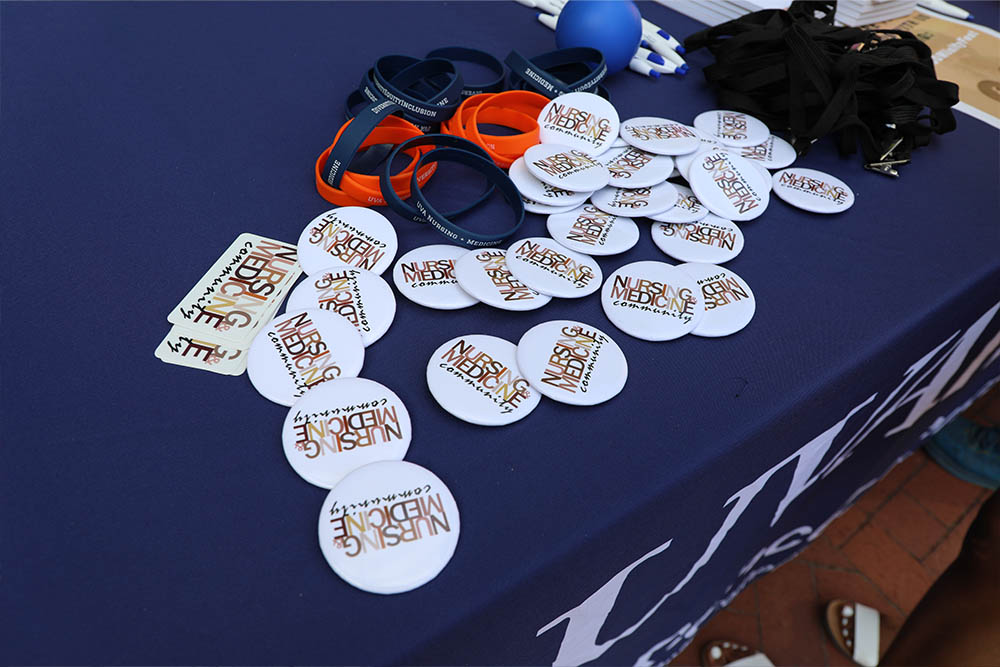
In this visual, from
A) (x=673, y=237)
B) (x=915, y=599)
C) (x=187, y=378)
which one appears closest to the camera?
(x=187, y=378)

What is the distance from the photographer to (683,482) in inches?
26.8

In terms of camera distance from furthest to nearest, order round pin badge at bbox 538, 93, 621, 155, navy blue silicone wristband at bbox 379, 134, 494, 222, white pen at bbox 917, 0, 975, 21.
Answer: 1. white pen at bbox 917, 0, 975, 21
2. round pin badge at bbox 538, 93, 621, 155
3. navy blue silicone wristband at bbox 379, 134, 494, 222

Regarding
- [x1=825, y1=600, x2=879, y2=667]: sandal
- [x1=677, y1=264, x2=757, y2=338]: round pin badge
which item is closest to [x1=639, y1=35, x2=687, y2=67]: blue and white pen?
[x1=677, y1=264, x2=757, y2=338]: round pin badge

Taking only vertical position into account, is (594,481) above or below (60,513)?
above

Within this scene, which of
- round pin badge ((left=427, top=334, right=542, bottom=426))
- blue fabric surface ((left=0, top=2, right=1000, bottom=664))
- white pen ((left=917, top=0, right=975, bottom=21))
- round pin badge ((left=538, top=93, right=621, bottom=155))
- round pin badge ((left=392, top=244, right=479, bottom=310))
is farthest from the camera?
white pen ((left=917, top=0, right=975, bottom=21))

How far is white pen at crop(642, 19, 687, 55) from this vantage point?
4.27ft

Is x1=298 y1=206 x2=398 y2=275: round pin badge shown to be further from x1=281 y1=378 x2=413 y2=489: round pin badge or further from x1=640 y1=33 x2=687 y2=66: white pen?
x1=640 y1=33 x2=687 y2=66: white pen

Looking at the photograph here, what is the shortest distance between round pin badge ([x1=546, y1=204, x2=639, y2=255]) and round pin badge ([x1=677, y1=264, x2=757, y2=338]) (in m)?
0.09

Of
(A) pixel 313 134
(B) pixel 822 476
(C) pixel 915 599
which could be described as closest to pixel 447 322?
(A) pixel 313 134

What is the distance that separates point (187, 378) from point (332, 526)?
0.26m

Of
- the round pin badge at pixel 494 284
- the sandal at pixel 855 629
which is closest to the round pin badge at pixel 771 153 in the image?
the round pin badge at pixel 494 284

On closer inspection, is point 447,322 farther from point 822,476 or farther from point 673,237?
point 822,476

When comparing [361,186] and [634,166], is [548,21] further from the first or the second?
[361,186]

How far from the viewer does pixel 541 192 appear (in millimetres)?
948
